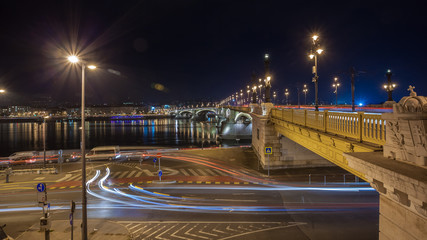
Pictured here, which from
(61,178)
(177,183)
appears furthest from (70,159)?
(177,183)

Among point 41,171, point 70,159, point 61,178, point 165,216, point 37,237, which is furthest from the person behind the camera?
point 70,159

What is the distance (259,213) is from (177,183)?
29.3ft

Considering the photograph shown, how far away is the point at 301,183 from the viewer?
69.2 ft

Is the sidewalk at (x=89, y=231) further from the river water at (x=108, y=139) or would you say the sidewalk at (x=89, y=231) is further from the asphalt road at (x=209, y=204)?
the river water at (x=108, y=139)

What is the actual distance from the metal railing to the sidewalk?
10.7 m

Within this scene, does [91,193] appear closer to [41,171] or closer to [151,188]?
[151,188]

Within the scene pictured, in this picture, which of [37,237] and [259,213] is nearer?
[37,237]

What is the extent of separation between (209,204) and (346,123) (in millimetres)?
10006

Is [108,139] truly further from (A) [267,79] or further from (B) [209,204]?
(B) [209,204]

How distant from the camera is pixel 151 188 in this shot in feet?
66.6

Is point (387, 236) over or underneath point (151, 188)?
over

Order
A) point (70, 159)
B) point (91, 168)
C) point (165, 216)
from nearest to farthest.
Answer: point (165, 216)
point (91, 168)
point (70, 159)

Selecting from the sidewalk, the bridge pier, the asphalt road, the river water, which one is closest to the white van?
the asphalt road

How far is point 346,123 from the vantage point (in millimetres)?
10016
